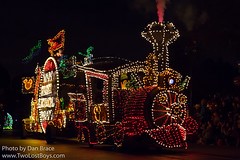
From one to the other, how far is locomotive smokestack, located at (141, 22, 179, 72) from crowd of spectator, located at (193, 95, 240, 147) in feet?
12.5

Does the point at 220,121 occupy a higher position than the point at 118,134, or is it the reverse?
the point at 220,121

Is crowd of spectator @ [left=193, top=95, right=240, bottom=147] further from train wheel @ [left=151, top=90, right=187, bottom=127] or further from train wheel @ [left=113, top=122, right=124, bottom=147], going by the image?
train wheel @ [left=113, top=122, right=124, bottom=147]

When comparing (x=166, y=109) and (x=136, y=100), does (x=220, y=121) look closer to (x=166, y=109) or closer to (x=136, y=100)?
(x=166, y=109)

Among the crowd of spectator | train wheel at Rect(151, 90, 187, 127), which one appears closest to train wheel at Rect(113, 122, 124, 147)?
train wheel at Rect(151, 90, 187, 127)

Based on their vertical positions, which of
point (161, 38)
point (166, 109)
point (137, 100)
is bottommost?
point (166, 109)

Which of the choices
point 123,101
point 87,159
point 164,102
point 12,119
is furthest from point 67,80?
point 12,119

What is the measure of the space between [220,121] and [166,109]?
404 centimetres

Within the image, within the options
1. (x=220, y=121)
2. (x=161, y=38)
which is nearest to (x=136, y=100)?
(x=161, y=38)

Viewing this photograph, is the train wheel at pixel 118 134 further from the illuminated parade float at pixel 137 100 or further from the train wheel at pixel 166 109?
the train wheel at pixel 166 109

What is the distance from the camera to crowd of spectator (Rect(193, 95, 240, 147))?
18812 millimetres

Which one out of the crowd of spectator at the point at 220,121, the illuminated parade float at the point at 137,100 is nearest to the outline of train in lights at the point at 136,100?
the illuminated parade float at the point at 137,100

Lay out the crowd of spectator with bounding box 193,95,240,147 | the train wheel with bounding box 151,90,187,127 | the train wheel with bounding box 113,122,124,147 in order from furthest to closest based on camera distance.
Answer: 1. the crowd of spectator with bounding box 193,95,240,147
2. the train wheel with bounding box 113,122,124,147
3. the train wheel with bounding box 151,90,187,127

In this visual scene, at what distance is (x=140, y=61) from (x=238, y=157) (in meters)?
5.08

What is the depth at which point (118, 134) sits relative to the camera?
17.6m
